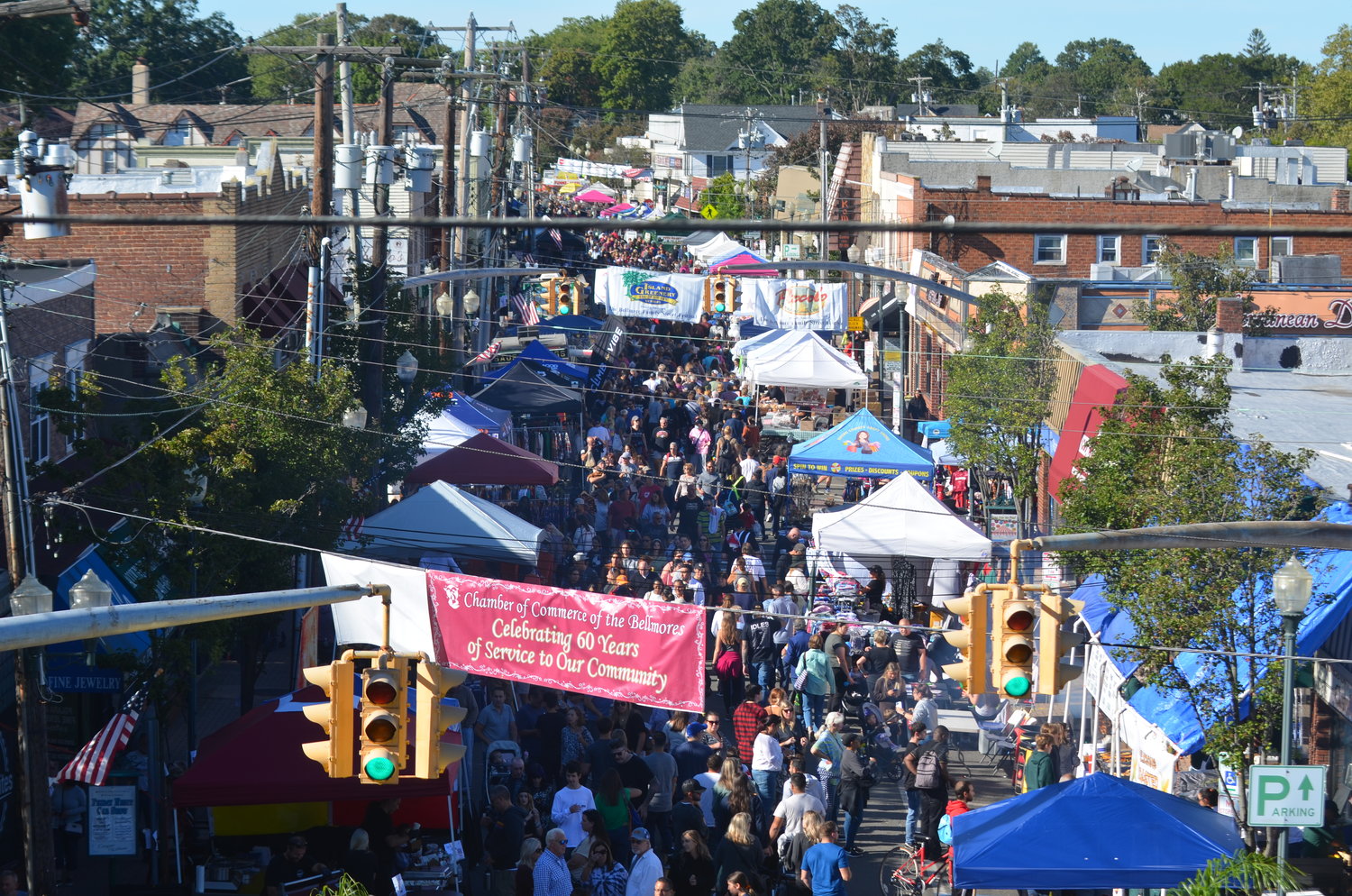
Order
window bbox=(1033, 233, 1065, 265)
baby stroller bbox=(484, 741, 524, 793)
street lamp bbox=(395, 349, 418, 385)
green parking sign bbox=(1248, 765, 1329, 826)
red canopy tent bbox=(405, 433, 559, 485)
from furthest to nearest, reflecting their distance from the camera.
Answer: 1. window bbox=(1033, 233, 1065, 265)
2. street lamp bbox=(395, 349, 418, 385)
3. red canopy tent bbox=(405, 433, 559, 485)
4. baby stroller bbox=(484, 741, 524, 793)
5. green parking sign bbox=(1248, 765, 1329, 826)

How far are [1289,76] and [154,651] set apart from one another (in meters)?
124

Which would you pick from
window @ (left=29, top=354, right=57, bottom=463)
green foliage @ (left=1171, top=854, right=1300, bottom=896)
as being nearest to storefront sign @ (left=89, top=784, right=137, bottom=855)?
window @ (left=29, top=354, right=57, bottom=463)

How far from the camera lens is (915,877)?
13.4 meters

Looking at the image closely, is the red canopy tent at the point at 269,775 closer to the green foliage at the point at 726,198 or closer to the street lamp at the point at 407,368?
the street lamp at the point at 407,368

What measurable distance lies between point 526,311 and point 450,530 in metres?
25.6

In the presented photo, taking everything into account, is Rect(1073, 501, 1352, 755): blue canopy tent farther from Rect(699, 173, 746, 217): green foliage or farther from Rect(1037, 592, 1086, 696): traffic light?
Rect(699, 173, 746, 217): green foliage

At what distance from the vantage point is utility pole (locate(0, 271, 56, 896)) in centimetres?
1107

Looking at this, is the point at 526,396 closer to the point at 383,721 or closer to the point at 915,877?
the point at 915,877

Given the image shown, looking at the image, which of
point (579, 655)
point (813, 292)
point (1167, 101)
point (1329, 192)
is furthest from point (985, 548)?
point (1167, 101)

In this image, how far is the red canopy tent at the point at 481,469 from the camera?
22328 millimetres

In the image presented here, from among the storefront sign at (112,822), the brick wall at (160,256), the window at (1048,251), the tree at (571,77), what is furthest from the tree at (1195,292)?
the tree at (571,77)

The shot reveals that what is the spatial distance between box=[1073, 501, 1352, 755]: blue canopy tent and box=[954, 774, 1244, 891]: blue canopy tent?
1614 millimetres

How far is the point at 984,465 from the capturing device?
26656 mm

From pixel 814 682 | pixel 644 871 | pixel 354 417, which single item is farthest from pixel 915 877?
pixel 354 417
